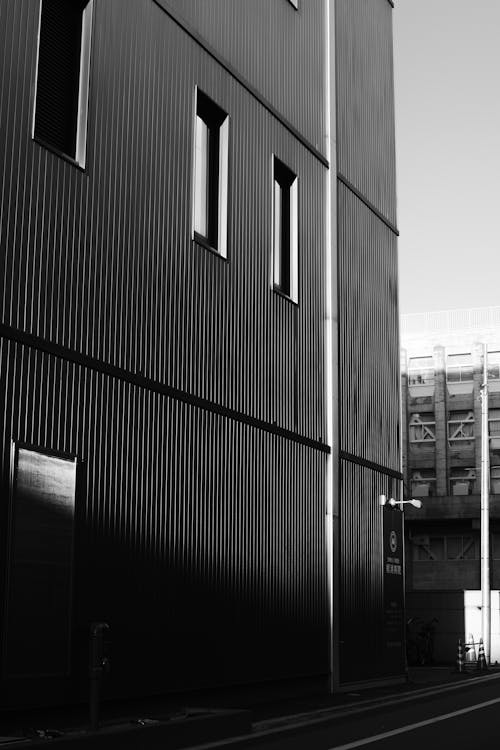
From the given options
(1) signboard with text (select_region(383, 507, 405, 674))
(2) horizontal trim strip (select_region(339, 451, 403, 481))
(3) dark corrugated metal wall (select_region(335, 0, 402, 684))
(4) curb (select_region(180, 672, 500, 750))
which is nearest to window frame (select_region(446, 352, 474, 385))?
(3) dark corrugated metal wall (select_region(335, 0, 402, 684))

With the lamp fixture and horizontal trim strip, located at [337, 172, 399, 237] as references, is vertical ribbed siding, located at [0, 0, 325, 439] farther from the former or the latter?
the lamp fixture

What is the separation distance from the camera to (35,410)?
1355cm

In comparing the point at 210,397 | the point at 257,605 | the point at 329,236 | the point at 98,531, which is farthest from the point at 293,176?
the point at 98,531

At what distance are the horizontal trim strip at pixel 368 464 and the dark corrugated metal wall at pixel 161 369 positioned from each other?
1.43 meters

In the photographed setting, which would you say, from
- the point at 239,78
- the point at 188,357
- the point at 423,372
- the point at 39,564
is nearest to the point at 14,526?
the point at 39,564

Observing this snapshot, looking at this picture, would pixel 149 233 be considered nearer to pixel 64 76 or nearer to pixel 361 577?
pixel 64 76

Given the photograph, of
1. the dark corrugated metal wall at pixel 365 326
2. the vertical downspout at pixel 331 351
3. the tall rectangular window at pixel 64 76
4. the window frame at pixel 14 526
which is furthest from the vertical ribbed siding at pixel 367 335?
the window frame at pixel 14 526

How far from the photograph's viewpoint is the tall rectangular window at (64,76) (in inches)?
581

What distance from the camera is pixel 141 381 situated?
15.7 meters

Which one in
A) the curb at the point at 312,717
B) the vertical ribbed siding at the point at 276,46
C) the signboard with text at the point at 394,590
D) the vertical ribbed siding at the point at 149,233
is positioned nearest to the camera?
the curb at the point at 312,717

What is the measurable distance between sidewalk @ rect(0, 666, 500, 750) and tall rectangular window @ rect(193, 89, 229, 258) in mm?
7254

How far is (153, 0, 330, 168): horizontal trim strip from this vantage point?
17484mm

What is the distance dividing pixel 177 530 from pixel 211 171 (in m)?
6.26

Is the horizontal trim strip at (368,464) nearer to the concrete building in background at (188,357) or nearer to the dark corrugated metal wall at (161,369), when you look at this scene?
the concrete building in background at (188,357)
